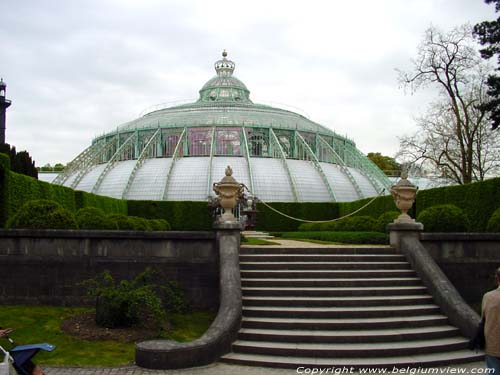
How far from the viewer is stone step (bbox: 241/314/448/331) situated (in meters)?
10.8

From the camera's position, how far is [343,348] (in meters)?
9.99

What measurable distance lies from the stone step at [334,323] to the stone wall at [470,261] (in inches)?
110

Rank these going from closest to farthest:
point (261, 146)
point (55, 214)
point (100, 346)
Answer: point (100, 346)
point (55, 214)
point (261, 146)

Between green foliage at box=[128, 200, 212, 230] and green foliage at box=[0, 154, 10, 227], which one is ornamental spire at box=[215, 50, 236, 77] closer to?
green foliage at box=[128, 200, 212, 230]

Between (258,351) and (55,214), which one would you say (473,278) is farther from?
(55,214)

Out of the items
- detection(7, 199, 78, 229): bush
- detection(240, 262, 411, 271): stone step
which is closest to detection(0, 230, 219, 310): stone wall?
detection(240, 262, 411, 271): stone step

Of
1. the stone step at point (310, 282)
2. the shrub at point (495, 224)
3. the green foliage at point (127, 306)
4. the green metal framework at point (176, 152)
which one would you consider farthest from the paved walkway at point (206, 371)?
the green metal framework at point (176, 152)

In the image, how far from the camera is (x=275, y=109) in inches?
1973

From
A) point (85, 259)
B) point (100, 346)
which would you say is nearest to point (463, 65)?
point (85, 259)

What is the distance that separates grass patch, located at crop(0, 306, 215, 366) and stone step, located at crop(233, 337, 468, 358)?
1.64m

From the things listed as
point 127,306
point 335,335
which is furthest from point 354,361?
point 127,306

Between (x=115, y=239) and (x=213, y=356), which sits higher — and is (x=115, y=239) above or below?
above

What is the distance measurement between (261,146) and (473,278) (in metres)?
30.0

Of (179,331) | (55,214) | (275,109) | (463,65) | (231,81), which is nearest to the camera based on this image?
(179,331)
